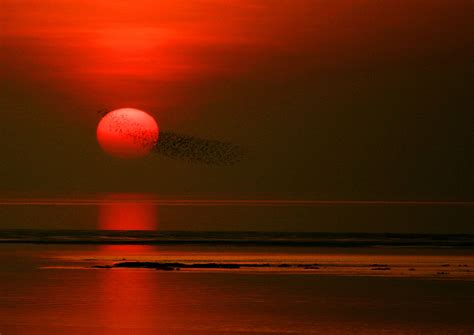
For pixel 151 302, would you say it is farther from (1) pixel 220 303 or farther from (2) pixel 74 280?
(2) pixel 74 280

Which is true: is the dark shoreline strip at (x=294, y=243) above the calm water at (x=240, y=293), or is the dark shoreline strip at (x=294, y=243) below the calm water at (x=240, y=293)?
above

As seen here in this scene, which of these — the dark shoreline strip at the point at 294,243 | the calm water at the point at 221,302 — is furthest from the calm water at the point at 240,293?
the dark shoreline strip at the point at 294,243

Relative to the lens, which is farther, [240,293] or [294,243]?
[294,243]

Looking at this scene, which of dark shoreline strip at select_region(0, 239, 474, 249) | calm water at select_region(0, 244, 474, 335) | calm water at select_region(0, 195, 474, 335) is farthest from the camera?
dark shoreline strip at select_region(0, 239, 474, 249)

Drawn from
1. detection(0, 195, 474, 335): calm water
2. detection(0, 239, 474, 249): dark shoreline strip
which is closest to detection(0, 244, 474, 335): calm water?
detection(0, 195, 474, 335): calm water

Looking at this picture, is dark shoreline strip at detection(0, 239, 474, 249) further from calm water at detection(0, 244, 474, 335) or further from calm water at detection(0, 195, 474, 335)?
calm water at detection(0, 244, 474, 335)

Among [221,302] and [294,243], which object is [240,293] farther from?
[294,243]

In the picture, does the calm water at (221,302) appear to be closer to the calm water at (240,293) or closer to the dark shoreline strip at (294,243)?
the calm water at (240,293)

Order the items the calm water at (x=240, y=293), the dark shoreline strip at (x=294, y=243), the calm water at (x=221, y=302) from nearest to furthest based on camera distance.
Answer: the calm water at (x=221, y=302) → the calm water at (x=240, y=293) → the dark shoreline strip at (x=294, y=243)

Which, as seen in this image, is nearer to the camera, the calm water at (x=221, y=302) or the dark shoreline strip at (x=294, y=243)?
the calm water at (x=221, y=302)

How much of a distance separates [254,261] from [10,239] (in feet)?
50.3

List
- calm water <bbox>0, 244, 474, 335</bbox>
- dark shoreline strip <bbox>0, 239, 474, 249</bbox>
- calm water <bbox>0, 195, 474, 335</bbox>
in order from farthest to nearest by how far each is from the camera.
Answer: dark shoreline strip <bbox>0, 239, 474, 249</bbox> < calm water <bbox>0, 195, 474, 335</bbox> < calm water <bbox>0, 244, 474, 335</bbox>

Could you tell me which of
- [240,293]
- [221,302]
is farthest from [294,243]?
[221,302]

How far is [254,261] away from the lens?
32.5 m
